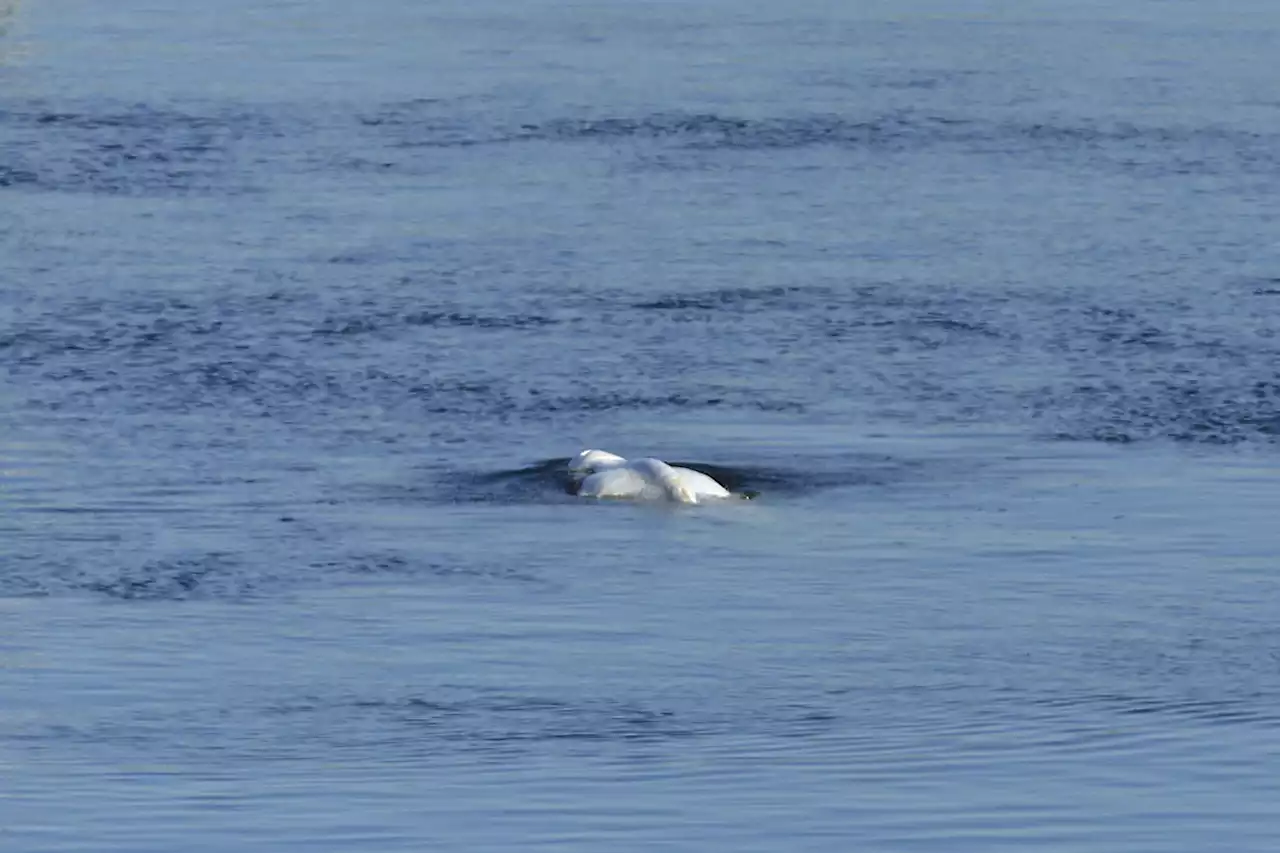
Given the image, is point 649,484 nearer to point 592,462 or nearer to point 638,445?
point 592,462

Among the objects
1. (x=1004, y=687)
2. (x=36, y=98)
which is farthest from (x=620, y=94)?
(x=1004, y=687)

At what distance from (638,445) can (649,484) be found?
71.7 inches

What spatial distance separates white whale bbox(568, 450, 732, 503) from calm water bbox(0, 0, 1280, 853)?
22cm

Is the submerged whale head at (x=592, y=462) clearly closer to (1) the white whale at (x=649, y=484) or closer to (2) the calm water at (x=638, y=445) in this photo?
(1) the white whale at (x=649, y=484)

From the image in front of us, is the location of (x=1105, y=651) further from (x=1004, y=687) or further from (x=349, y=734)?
(x=349, y=734)

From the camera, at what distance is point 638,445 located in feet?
93.6

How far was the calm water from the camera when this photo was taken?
777 inches

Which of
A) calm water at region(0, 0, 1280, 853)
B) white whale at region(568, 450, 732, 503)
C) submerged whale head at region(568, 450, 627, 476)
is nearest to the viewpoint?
calm water at region(0, 0, 1280, 853)

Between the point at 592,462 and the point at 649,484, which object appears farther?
the point at 592,462

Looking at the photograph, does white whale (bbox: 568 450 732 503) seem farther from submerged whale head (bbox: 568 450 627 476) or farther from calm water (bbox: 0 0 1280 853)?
calm water (bbox: 0 0 1280 853)

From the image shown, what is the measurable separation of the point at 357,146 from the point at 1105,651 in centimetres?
2232

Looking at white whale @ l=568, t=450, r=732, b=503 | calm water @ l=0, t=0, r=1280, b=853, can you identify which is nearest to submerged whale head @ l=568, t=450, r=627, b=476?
white whale @ l=568, t=450, r=732, b=503

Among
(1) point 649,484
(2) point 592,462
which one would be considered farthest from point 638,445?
(1) point 649,484

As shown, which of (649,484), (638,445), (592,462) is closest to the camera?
(649,484)
